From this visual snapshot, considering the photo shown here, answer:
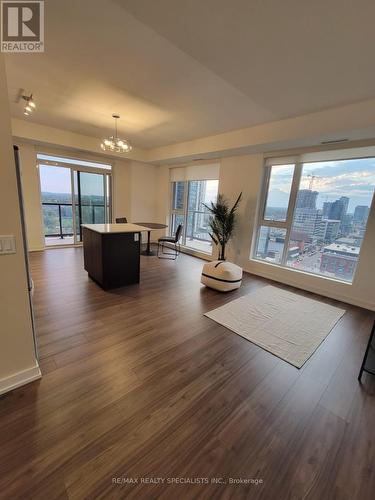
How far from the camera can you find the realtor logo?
1700mm

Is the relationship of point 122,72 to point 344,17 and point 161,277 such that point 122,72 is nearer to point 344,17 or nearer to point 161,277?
point 344,17

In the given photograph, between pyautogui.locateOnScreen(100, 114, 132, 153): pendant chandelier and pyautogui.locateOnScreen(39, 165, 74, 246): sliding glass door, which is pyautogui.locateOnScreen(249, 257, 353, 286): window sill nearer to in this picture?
pyautogui.locateOnScreen(100, 114, 132, 153): pendant chandelier

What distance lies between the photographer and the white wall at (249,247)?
3.32 meters

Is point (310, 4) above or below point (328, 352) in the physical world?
above

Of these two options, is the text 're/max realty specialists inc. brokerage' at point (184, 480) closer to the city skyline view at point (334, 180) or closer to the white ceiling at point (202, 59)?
the white ceiling at point (202, 59)

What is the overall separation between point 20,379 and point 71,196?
503 centimetres

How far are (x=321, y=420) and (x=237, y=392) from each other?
59 cm

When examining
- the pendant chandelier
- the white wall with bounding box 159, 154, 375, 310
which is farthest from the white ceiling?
the white wall with bounding box 159, 154, 375, 310

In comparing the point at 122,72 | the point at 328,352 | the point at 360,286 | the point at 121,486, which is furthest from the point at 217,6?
the point at 360,286

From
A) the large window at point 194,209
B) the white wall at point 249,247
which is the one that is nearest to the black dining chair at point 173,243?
the large window at point 194,209

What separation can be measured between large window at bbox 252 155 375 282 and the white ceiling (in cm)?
111

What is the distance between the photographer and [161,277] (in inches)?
Result: 163

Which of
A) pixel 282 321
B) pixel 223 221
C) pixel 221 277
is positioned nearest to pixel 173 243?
pixel 223 221

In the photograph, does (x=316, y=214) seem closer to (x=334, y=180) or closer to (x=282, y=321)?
(x=334, y=180)
